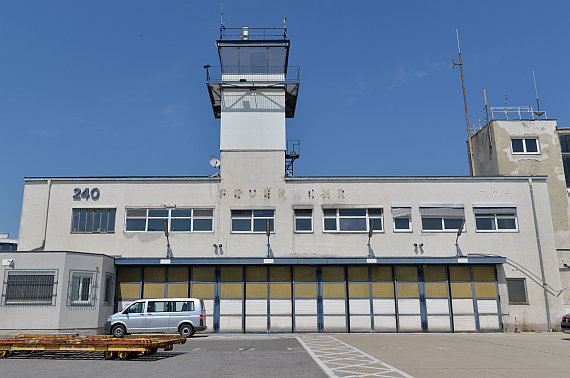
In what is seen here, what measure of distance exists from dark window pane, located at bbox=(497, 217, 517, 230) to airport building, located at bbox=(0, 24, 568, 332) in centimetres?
6

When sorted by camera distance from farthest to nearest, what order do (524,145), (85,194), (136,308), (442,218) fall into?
(524,145) < (85,194) < (442,218) < (136,308)

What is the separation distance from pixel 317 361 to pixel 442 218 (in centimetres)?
1416

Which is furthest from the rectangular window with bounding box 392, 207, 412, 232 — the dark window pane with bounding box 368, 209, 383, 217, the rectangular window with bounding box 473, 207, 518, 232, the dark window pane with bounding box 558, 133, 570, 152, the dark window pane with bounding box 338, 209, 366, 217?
the dark window pane with bounding box 558, 133, 570, 152

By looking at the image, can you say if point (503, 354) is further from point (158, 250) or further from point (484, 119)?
point (484, 119)

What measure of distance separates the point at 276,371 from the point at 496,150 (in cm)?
2302

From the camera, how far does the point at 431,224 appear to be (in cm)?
2445

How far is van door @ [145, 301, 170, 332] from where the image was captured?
20328mm

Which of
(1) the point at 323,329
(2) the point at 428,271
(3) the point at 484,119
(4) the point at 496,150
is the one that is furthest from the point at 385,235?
(3) the point at 484,119

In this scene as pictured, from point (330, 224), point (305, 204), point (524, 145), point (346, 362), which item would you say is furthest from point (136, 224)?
point (524, 145)

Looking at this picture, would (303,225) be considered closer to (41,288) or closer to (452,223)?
(452,223)

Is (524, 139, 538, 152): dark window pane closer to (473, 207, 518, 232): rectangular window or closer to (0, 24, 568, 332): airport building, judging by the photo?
(0, 24, 568, 332): airport building

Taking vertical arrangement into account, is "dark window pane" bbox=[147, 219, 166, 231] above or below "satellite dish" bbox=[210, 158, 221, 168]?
below

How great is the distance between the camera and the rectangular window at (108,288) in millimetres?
22688

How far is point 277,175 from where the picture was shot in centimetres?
2495
